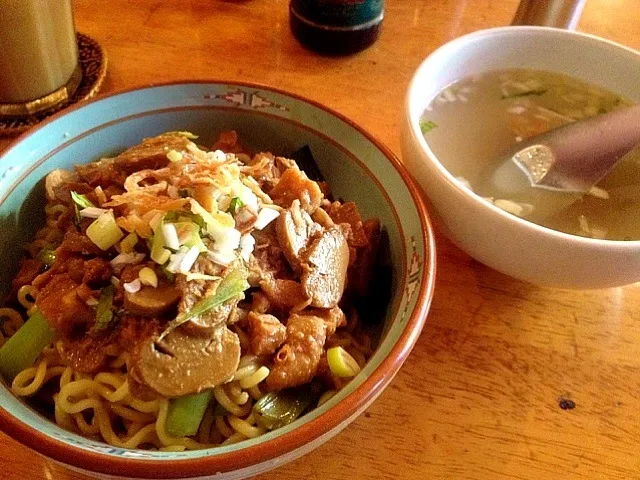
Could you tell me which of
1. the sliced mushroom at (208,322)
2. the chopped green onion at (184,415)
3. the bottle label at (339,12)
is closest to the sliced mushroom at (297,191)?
the sliced mushroom at (208,322)

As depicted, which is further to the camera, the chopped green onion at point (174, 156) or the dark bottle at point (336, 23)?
the dark bottle at point (336, 23)

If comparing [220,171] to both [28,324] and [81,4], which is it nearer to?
[28,324]

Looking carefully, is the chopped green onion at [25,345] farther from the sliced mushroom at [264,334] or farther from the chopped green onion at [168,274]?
the sliced mushroom at [264,334]

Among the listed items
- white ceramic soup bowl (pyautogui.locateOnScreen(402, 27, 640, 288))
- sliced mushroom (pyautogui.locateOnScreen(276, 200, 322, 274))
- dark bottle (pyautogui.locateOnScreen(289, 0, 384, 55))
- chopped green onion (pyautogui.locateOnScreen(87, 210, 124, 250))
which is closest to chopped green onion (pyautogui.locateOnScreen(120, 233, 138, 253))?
chopped green onion (pyautogui.locateOnScreen(87, 210, 124, 250))

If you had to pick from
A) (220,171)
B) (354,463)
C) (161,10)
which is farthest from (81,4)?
(354,463)

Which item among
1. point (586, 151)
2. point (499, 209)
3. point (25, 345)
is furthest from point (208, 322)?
point (586, 151)

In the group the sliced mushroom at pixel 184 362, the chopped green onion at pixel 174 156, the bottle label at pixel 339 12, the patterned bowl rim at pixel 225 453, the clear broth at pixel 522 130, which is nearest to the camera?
the patterned bowl rim at pixel 225 453

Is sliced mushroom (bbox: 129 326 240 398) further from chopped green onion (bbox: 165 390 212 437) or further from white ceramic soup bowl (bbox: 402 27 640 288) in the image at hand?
white ceramic soup bowl (bbox: 402 27 640 288)
